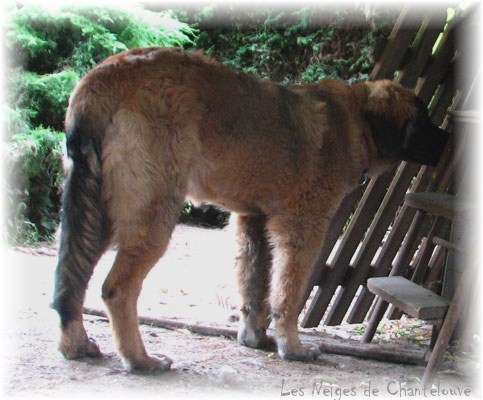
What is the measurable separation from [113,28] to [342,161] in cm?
564

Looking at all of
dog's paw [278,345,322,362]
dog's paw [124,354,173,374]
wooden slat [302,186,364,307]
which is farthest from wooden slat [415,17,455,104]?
dog's paw [124,354,173,374]

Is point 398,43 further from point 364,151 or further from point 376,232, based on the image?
point 376,232

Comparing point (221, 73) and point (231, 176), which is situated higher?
point (221, 73)

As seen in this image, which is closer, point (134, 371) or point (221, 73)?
point (134, 371)

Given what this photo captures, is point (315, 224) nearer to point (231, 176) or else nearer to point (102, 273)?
point (231, 176)

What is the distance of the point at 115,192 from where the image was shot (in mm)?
3570

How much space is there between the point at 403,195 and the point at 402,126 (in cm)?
91

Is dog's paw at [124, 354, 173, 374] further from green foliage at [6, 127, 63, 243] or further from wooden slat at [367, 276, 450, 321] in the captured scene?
green foliage at [6, 127, 63, 243]

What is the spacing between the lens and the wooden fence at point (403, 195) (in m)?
4.93

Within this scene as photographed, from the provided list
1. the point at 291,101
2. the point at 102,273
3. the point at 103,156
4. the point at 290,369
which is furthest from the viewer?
the point at 102,273

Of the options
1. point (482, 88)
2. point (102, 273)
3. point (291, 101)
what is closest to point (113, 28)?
point (102, 273)

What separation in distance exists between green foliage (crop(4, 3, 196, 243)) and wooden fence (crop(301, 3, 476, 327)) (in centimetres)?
457

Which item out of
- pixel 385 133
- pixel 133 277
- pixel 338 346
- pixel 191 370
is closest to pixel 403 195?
pixel 385 133

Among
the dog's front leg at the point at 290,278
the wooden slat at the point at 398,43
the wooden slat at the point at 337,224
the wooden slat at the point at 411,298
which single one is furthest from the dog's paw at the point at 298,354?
the wooden slat at the point at 398,43
